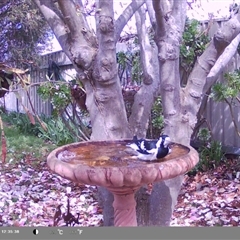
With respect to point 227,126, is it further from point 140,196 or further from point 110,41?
point 110,41

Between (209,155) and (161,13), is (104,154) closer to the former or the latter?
(161,13)

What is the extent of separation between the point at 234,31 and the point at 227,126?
1183 millimetres

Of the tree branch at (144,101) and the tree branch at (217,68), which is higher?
the tree branch at (217,68)

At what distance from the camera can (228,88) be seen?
1.89m

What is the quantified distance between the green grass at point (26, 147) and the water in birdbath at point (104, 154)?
64.5 inches

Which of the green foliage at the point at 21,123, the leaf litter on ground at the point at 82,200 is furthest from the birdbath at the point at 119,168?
the green foliage at the point at 21,123

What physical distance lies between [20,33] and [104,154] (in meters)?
3.23

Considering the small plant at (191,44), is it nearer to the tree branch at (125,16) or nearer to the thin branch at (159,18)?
the tree branch at (125,16)

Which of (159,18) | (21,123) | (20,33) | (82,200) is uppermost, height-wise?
(20,33)

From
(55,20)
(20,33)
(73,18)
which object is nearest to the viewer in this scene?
(73,18)

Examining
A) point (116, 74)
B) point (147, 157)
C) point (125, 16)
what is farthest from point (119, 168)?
point (125, 16)

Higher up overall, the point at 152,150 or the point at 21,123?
the point at 152,150

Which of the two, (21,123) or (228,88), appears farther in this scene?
A: (21,123)

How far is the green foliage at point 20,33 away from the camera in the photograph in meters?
3.50
